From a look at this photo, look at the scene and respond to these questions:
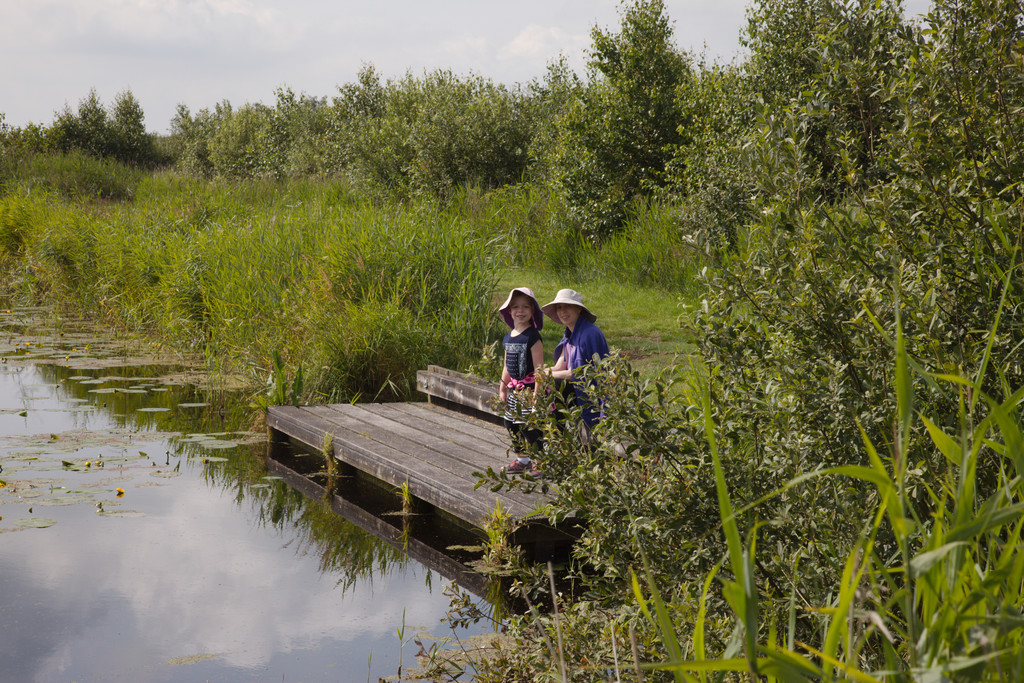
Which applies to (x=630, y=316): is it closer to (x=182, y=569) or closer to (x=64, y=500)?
(x=64, y=500)

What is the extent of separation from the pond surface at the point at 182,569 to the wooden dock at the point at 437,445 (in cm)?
44

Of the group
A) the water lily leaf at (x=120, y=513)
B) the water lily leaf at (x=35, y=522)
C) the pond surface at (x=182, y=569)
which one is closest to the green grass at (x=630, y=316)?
the pond surface at (x=182, y=569)

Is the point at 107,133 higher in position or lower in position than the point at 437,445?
higher

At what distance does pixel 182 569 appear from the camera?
516 centimetres

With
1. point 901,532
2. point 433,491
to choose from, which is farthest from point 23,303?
point 901,532

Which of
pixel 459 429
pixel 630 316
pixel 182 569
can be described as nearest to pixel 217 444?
pixel 459 429

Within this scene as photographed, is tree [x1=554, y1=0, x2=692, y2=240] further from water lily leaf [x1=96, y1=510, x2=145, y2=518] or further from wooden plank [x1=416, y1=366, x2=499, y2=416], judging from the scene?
water lily leaf [x1=96, y1=510, x2=145, y2=518]

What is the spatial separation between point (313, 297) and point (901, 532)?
8307 millimetres

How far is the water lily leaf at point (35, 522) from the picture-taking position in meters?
5.80

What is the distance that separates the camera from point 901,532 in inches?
43.4

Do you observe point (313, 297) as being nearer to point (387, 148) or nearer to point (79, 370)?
point (79, 370)

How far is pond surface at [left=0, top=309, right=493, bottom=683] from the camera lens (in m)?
4.12

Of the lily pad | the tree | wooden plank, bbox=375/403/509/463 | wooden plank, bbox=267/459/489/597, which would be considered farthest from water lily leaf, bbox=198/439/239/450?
the tree

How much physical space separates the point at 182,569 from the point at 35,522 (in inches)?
55.3
